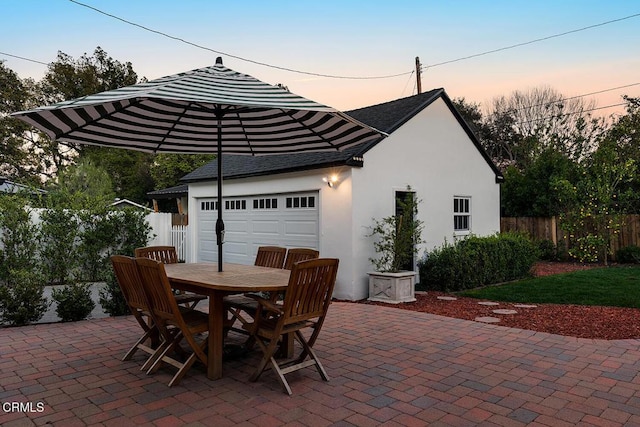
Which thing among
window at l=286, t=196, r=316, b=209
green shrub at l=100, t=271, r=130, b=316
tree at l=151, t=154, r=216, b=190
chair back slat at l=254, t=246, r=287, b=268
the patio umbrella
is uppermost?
tree at l=151, t=154, r=216, b=190

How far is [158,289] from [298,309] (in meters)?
1.17

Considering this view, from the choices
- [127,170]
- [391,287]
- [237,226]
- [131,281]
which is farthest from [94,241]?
[127,170]

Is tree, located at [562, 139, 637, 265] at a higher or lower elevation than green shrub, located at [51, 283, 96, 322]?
higher

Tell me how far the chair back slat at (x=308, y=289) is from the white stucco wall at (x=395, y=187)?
421 cm

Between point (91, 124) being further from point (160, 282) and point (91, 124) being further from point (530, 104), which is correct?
point (530, 104)

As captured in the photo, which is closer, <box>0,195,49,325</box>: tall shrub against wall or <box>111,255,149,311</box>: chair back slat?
<box>111,255,149,311</box>: chair back slat

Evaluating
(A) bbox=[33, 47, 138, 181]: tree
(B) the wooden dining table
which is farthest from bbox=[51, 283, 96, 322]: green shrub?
(A) bbox=[33, 47, 138, 181]: tree

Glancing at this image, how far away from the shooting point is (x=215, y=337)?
12.3 feet

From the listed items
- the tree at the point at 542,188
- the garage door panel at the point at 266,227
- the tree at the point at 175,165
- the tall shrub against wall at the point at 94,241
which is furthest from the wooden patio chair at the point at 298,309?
the tree at the point at 175,165

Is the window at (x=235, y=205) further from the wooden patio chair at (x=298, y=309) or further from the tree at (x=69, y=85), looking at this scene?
the tree at (x=69, y=85)

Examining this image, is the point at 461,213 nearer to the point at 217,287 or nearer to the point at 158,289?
the point at 217,287

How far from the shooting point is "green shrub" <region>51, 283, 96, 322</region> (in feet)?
19.6

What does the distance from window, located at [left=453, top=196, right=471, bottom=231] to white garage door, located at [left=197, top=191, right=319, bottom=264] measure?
3793 mm

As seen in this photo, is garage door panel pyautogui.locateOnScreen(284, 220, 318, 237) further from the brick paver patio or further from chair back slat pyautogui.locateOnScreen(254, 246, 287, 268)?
the brick paver patio
